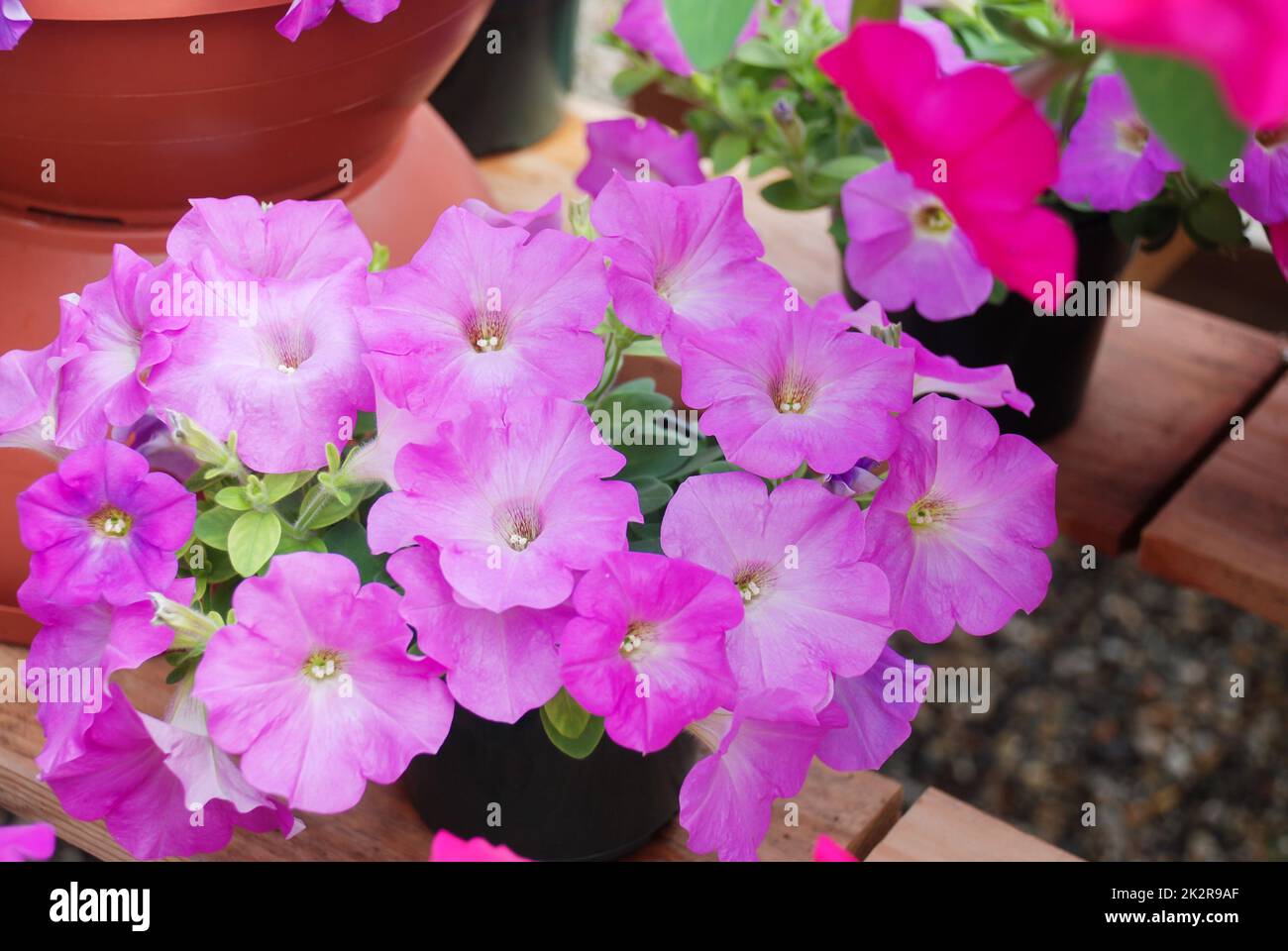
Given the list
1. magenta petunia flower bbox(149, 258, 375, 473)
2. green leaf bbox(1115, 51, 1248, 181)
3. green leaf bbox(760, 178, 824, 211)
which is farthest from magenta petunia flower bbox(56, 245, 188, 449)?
green leaf bbox(760, 178, 824, 211)

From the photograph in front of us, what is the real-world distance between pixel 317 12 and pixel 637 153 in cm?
31

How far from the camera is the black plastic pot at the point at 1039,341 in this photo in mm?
800

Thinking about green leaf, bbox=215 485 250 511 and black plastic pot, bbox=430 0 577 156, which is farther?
black plastic pot, bbox=430 0 577 156

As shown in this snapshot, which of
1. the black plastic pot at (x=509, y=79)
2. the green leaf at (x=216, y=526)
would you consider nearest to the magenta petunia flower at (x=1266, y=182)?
the green leaf at (x=216, y=526)

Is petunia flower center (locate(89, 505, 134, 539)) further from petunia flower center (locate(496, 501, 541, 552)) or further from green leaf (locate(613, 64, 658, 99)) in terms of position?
green leaf (locate(613, 64, 658, 99))

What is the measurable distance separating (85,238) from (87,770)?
0.94 ft

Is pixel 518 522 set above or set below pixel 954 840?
above

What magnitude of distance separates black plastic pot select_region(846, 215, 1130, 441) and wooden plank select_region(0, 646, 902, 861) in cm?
28

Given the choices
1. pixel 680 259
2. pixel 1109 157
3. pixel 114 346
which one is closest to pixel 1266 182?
pixel 1109 157

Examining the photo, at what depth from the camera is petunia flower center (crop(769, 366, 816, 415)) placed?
494 mm

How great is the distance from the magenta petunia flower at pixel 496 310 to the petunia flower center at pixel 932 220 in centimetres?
29

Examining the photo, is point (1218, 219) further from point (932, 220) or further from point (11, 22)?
point (11, 22)

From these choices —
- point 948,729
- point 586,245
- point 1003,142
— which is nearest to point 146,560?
point 586,245

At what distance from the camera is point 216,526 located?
1.62 feet
